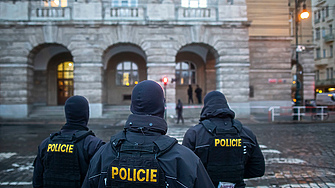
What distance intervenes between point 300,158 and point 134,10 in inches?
579

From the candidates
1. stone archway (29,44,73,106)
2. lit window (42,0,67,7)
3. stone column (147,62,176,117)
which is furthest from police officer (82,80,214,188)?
stone archway (29,44,73,106)

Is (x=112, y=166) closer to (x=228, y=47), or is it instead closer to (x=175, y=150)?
(x=175, y=150)

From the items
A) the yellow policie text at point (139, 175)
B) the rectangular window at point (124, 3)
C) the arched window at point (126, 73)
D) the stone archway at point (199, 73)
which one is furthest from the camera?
the arched window at point (126, 73)

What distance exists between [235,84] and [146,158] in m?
17.2

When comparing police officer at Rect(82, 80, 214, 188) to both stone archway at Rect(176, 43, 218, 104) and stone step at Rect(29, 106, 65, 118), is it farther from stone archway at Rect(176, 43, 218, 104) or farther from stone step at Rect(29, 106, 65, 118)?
stone archway at Rect(176, 43, 218, 104)

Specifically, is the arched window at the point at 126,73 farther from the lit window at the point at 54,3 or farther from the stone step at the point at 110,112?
the lit window at the point at 54,3

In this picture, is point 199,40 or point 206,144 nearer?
point 206,144

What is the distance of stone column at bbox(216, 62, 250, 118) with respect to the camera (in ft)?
59.0

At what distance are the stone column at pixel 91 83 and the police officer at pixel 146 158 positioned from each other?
53.8 ft

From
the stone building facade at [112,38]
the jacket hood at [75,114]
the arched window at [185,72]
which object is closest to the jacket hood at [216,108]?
the jacket hood at [75,114]

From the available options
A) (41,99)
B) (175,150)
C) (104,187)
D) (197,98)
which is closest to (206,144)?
(175,150)

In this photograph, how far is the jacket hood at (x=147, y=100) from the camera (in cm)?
183

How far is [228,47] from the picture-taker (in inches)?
712

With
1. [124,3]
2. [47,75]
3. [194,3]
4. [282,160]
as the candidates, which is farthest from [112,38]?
[282,160]
